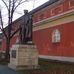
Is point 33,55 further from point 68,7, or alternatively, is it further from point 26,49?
point 68,7

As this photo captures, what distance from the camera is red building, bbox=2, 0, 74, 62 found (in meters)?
29.9

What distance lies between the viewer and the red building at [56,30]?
29.9m

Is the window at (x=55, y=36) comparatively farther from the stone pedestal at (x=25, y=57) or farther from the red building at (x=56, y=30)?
the stone pedestal at (x=25, y=57)

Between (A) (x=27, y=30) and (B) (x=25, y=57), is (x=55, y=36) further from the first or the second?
(B) (x=25, y=57)

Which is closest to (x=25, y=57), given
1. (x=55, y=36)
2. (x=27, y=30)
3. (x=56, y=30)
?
(x=27, y=30)

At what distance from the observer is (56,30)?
110 ft

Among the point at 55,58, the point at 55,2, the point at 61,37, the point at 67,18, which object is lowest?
the point at 55,58

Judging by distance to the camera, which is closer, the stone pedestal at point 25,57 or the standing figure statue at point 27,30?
the stone pedestal at point 25,57

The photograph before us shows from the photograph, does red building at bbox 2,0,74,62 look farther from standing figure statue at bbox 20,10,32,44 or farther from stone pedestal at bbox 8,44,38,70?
stone pedestal at bbox 8,44,38,70

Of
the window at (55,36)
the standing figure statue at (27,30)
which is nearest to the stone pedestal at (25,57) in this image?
the standing figure statue at (27,30)

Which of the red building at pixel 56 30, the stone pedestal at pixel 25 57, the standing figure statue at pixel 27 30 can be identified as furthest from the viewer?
the red building at pixel 56 30

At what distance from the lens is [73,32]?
29.2 meters

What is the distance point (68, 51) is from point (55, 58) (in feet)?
10.6

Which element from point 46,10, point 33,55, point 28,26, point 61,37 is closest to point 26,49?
point 33,55
